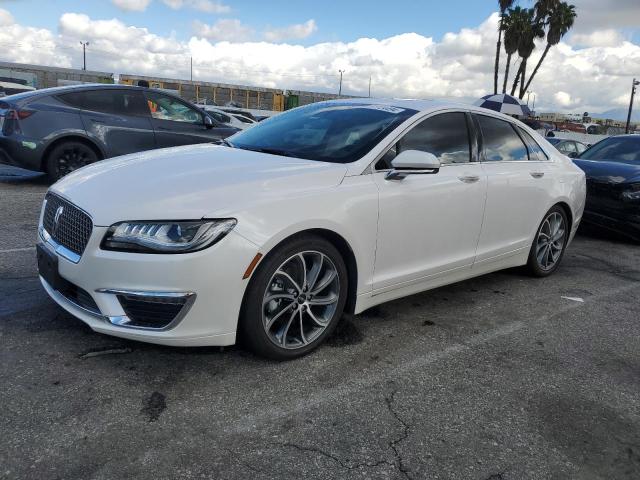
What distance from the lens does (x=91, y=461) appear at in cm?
220

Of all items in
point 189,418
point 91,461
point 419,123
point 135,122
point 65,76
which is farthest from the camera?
point 65,76

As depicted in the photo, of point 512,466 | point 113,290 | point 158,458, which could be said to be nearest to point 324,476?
point 158,458

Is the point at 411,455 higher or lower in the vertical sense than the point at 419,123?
lower

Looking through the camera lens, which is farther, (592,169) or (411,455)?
(592,169)

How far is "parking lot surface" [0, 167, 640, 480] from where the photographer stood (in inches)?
89.9

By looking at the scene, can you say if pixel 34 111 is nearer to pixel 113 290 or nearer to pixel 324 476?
pixel 113 290

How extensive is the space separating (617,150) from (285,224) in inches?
271

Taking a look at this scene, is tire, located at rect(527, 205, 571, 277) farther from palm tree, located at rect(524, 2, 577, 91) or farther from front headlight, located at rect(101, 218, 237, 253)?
palm tree, located at rect(524, 2, 577, 91)

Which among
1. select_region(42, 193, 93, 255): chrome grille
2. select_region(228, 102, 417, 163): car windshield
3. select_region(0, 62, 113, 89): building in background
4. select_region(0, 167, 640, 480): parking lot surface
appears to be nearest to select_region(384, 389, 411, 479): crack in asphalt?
select_region(0, 167, 640, 480): parking lot surface

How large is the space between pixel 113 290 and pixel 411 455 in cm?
160

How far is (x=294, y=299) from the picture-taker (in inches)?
122

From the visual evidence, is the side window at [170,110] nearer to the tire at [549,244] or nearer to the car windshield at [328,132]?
the car windshield at [328,132]

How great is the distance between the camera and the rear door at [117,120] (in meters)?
7.84

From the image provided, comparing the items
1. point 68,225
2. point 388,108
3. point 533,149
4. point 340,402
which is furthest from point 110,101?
point 340,402
